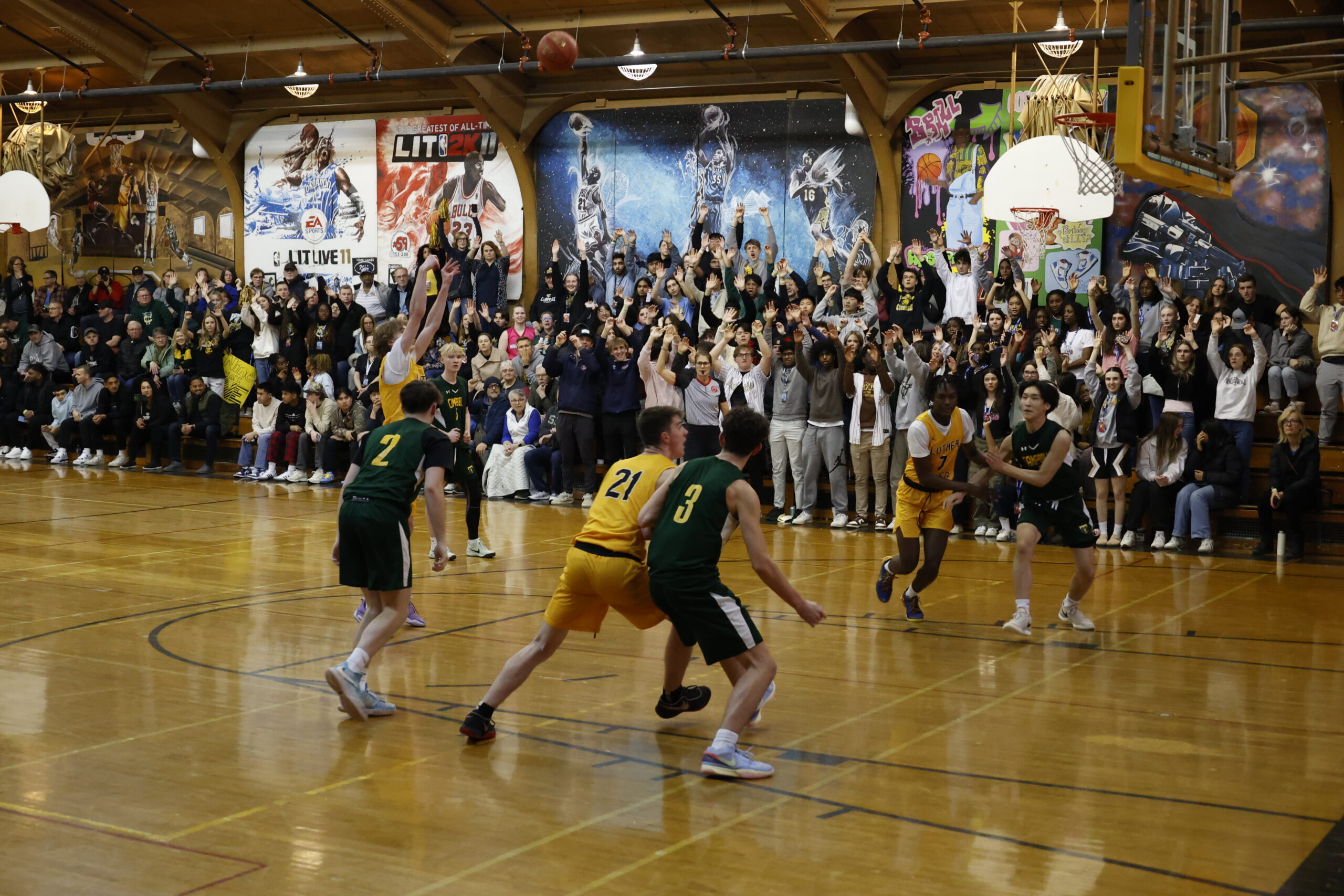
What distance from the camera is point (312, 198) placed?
22031 mm

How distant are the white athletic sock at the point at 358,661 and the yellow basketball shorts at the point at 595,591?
959mm

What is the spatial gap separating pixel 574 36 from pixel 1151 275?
27.6 feet

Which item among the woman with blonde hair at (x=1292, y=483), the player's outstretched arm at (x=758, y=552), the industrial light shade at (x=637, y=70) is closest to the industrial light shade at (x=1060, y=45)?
the woman with blonde hair at (x=1292, y=483)

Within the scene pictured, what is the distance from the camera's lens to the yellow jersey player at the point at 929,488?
884cm

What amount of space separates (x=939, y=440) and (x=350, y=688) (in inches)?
182

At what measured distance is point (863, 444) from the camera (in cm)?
1462

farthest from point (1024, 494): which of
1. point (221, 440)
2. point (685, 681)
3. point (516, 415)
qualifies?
point (221, 440)

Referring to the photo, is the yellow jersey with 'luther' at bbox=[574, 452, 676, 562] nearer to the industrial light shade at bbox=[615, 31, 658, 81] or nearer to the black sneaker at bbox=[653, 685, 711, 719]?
the black sneaker at bbox=[653, 685, 711, 719]

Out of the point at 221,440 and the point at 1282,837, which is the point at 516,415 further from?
the point at 1282,837

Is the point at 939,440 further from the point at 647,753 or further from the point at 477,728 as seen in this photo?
the point at 477,728

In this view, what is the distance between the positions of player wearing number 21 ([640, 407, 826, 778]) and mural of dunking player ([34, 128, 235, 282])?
19.3 metres

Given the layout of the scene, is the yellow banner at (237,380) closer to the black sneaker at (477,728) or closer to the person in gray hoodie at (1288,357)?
the person in gray hoodie at (1288,357)

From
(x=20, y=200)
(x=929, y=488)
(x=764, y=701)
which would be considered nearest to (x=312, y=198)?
(x=20, y=200)

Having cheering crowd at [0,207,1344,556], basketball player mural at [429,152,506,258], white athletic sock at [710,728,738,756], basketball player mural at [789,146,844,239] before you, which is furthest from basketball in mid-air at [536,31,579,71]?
white athletic sock at [710,728,738,756]
